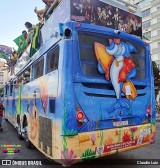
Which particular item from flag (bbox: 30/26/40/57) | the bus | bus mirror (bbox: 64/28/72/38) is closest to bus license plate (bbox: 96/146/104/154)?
the bus

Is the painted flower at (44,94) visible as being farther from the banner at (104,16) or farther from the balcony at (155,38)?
the balcony at (155,38)

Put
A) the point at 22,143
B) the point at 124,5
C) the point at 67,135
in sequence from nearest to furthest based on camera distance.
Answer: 1. the point at 67,135
2. the point at 124,5
3. the point at 22,143

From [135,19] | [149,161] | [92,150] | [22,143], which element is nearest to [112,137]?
[92,150]

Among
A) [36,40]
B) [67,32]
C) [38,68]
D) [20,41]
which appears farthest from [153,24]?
[67,32]

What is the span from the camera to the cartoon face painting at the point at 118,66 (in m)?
5.48

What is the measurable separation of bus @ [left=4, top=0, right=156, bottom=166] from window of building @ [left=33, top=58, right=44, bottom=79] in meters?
0.11

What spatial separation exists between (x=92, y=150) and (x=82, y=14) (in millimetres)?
2843

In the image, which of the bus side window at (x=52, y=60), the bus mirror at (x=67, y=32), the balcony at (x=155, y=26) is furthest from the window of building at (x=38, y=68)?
the balcony at (x=155, y=26)

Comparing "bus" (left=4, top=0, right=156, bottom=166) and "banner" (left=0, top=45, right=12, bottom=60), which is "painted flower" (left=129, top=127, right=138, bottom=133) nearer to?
"bus" (left=4, top=0, right=156, bottom=166)

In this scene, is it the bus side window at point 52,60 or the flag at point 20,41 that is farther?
the flag at point 20,41

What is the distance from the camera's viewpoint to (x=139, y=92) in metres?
6.02

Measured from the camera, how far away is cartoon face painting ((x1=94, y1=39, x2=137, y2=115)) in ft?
18.0

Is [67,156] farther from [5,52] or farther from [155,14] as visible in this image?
[155,14]

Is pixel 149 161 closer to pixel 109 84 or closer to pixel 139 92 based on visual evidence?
pixel 139 92
